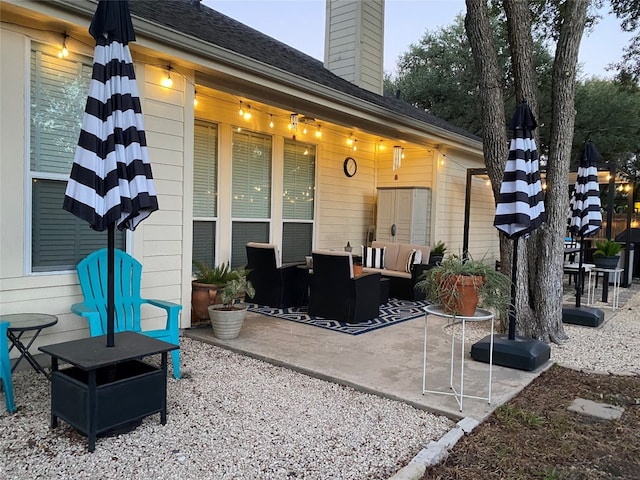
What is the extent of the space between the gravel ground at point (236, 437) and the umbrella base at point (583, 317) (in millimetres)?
3827

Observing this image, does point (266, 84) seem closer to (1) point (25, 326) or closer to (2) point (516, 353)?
(1) point (25, 326)

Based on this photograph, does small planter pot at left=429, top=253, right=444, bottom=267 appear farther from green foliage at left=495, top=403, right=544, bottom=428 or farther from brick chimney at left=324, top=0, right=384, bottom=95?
green foliage at left=495, top=403, right=544, bottom=428

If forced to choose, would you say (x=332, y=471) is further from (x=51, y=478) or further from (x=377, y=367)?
(x=377, y=367)

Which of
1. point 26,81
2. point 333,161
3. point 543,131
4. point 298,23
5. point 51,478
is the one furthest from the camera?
point 543,131

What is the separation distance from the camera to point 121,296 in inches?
145

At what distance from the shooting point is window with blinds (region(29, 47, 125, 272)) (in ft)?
11.4

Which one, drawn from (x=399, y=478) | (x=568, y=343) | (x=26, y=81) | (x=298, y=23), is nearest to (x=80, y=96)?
(x=26, y=81)

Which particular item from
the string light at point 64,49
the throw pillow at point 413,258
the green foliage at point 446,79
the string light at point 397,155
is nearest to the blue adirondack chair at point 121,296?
the string light at point 64,49

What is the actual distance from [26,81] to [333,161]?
5221 millimetres

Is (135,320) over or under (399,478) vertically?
over

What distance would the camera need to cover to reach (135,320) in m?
3.70

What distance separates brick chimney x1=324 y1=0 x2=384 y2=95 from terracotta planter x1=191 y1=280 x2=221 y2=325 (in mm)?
5736

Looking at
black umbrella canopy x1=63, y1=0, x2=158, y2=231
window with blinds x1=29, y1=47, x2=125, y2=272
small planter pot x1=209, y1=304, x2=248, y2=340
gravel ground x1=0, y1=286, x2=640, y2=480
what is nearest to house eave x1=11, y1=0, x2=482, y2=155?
window with blinds x1=29, y1=47, x2=125, y2=272

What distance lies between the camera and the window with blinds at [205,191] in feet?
19.5
